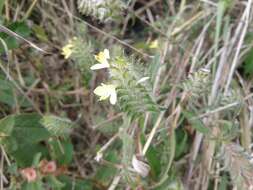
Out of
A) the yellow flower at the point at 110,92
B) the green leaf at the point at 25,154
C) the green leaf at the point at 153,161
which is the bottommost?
the green leaf at the point at 25,154

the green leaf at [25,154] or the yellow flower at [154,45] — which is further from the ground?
the yellow flower at [154,45]

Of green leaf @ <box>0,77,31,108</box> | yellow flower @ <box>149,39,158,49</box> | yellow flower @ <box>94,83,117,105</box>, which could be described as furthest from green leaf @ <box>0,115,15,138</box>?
yellow flower @ <box>149,39,158,49</box>

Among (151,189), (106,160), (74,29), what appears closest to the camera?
(151,189)

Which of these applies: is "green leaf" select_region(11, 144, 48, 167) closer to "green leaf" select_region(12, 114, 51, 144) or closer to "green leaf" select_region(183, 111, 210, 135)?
"green leaf" select_region(12, 114, 51, 144)

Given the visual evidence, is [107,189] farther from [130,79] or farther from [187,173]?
[130,79]

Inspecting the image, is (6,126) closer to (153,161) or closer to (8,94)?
(8,94)

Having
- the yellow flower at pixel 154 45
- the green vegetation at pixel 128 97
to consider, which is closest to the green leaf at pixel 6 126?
the green vegetation at pixel 128 97

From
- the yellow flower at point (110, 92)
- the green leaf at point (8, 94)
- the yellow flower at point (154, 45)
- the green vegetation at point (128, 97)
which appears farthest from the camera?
the yellow flower at point (154, 45)

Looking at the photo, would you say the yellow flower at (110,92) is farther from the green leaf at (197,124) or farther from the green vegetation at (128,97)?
the green leaf at (197,124)

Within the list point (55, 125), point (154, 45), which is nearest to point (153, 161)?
point (55, 125)

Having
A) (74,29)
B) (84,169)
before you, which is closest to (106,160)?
(84,169)

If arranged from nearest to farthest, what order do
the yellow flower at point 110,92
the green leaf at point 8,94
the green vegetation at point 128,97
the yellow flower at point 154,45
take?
the yellow flower at point 110,92 → the green vegetation at point 128,97 → the green leaf at point 8,94 → the yellow flower at point 154,45
